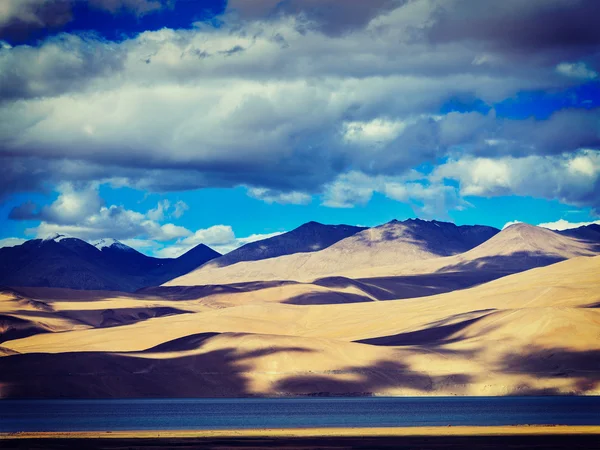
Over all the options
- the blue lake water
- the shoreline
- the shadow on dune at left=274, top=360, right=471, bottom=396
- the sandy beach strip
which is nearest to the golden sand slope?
the shadow on dune at left=274, top=360, right=471, bottom=396

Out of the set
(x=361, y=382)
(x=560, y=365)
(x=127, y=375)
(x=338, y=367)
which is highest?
(x=127, y=375)

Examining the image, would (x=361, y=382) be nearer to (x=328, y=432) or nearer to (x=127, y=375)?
(x=127, y=375)

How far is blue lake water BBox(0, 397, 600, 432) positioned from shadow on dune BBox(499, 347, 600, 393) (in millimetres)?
12627

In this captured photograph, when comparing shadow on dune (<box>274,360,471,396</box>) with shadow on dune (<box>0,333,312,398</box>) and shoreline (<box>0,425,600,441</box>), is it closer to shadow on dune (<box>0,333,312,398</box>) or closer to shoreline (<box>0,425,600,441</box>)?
shadow on dune (<box>0,333,312,398</box>)

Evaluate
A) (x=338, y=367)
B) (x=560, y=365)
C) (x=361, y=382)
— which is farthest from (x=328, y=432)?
(x=560, y=365)

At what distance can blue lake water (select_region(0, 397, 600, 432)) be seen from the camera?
97.3 m

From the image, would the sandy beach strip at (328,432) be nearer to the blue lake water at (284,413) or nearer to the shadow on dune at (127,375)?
the blue lake water at (284,413)

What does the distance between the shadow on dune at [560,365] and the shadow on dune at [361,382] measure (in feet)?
34.9

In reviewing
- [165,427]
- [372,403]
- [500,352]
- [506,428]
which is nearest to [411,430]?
[506,428]

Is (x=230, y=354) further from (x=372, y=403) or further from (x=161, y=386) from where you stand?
(x=372, y=403)

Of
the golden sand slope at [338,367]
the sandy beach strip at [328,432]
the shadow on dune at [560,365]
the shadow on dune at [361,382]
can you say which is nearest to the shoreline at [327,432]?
the sandy beach strip at [328,432]

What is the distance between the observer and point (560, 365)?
167 metres

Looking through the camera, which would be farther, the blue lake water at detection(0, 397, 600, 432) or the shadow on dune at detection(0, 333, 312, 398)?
the shadow on dune at detection(0, 333, 312, 398)

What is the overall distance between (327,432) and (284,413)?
31.4m
